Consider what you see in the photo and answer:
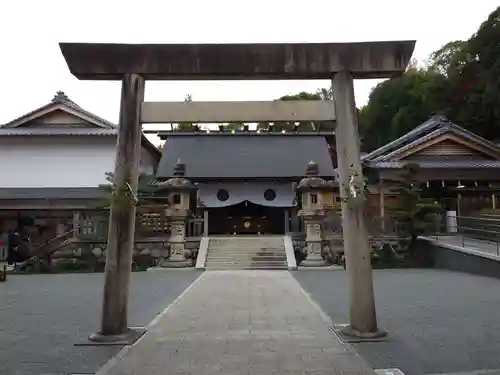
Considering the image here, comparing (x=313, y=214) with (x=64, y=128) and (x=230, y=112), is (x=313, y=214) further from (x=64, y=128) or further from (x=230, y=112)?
(x=64, y=128)

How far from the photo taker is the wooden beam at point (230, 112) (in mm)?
7512

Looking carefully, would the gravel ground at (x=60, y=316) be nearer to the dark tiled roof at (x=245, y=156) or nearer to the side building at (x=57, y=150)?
the side building at (x=57, y=150)

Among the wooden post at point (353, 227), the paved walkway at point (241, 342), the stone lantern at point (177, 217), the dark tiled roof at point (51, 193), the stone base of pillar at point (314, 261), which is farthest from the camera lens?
the dark tiled roof at point (51, 193)

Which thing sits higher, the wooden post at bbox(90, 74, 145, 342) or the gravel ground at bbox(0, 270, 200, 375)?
the wooden post at bbox(90, 74, 145, 342)

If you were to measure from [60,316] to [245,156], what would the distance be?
20.6 m

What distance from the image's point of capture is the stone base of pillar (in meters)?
19.9

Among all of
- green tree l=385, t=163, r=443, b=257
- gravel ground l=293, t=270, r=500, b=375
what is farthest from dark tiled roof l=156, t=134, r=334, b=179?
gravel ground l=293, t=270, r=500, b=375

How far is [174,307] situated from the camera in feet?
33.7

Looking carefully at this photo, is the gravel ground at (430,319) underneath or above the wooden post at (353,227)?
underneath

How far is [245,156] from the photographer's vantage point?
29.3 metres

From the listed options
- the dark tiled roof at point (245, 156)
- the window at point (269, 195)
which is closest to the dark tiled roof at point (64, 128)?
the dark tiled roof at point (245, 156)

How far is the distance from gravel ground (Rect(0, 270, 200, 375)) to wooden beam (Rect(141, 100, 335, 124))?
357 cm

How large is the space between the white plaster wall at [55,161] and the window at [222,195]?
20.2ft

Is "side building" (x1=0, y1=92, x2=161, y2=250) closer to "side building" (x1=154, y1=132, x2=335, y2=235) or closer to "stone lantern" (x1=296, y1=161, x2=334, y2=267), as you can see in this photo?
"side building" (x1=154, y1=132, x2=335, y2=235)
